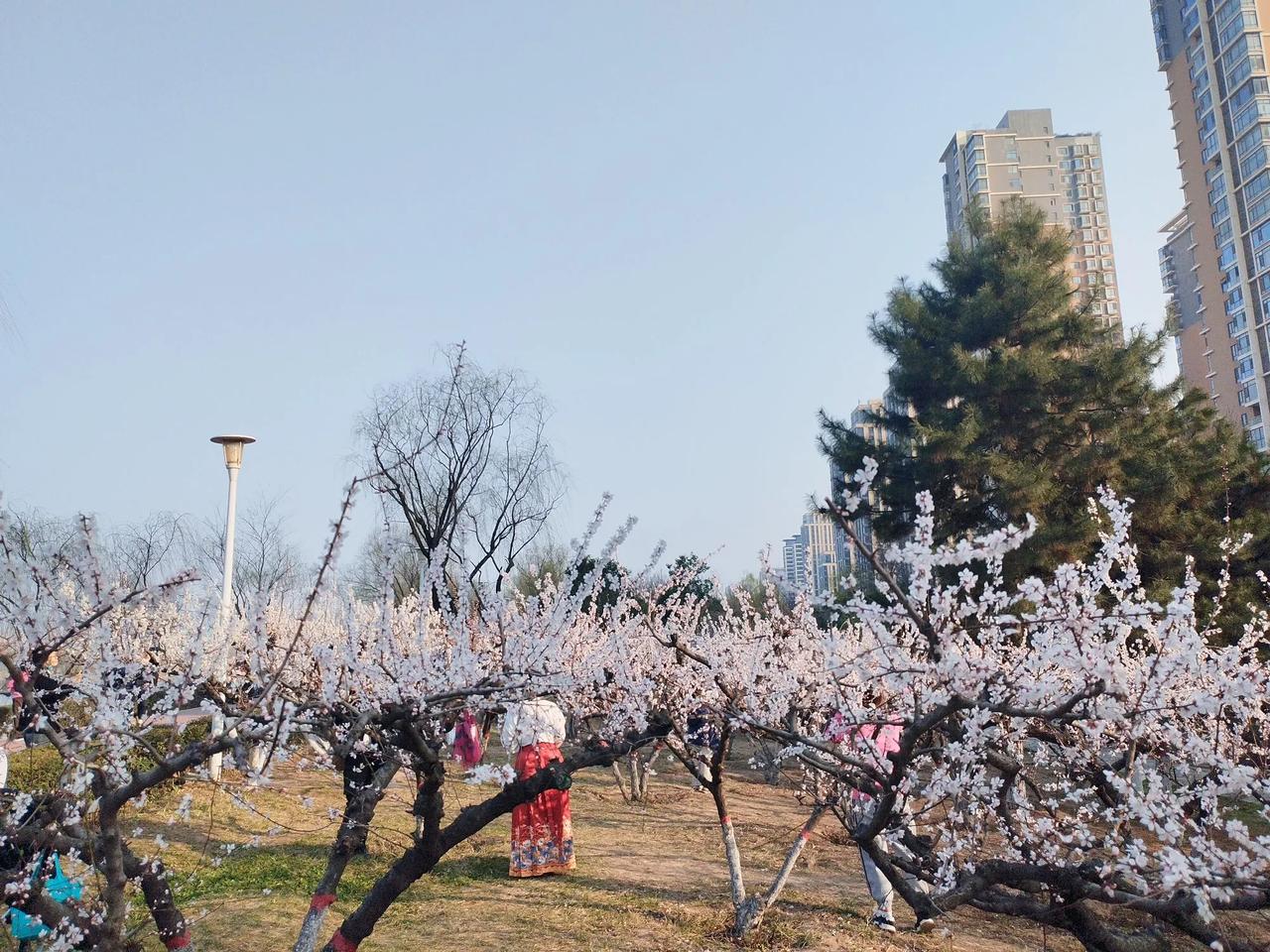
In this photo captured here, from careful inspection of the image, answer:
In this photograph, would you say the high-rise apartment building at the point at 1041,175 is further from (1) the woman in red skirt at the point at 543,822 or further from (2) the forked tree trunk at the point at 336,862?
(2) the forked tree trunk at the point at 336,862

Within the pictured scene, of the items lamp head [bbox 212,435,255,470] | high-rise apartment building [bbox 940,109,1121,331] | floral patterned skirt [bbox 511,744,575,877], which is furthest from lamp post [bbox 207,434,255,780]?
high-rise apartment building [bbox 940,109,1121,331]

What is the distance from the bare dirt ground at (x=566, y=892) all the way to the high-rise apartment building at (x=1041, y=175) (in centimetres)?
5894

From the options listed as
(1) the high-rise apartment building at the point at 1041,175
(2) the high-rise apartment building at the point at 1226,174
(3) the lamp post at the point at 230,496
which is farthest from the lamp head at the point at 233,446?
(1) the high-rise apartment building at the point at 1041,175

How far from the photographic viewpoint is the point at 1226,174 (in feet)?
134

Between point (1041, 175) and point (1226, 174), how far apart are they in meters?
25.7

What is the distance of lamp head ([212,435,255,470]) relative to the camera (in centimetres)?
1154

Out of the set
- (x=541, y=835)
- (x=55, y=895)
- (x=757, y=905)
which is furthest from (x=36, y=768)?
(x=757, y=905)

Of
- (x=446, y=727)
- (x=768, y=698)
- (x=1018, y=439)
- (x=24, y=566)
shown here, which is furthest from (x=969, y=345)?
(x=24, y=566)

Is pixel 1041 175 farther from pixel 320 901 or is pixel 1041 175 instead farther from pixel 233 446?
pixel 320 901

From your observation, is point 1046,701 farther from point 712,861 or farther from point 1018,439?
point 1018,439

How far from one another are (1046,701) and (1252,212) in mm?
47606

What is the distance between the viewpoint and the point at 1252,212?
3981 cm

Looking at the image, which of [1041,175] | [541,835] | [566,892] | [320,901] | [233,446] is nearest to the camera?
[320,901]

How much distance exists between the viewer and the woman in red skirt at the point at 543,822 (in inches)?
298
